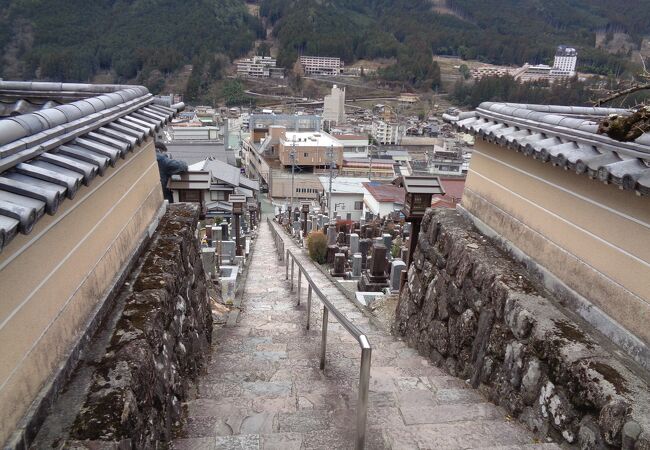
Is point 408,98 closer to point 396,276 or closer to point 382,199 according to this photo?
point 382,199

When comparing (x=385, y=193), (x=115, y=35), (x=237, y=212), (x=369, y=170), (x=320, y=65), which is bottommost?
(x=369, y=170)

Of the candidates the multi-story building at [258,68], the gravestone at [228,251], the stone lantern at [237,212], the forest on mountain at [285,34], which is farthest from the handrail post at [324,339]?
the multi-story building at [258,68]

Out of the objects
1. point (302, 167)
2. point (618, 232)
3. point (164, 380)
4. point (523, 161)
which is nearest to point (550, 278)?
point (618, 232)

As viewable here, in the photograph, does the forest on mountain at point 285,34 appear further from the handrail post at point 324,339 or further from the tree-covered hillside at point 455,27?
the handrail post at point 324,339

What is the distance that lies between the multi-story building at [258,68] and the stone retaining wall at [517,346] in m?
110

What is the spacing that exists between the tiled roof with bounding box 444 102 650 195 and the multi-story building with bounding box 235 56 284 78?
110034 millimetres

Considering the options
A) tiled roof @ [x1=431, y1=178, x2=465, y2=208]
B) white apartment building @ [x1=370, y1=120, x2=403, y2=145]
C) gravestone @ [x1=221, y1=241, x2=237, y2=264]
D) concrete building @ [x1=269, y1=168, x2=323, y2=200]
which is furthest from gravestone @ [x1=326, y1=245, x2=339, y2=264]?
white apartment building @ [x1=370, y1=120, x2=403, y2=145]

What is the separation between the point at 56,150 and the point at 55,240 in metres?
0.60

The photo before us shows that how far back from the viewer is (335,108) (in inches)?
3152

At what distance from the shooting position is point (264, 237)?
75.3 feet

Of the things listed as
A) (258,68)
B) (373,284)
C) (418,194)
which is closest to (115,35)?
(258,68)

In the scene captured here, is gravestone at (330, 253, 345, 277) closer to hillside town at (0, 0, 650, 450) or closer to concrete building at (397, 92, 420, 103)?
hillside town at (0, 0, 650, 450)

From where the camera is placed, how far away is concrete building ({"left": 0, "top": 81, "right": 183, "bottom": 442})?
234 cm

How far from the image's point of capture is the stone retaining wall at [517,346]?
3.12 meters
